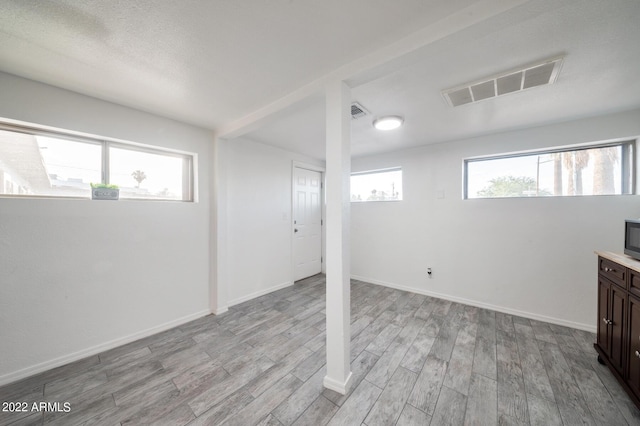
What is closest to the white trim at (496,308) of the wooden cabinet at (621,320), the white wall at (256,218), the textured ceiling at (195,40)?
the wooden cabinet at (621,320)

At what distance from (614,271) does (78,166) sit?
4.96 meters

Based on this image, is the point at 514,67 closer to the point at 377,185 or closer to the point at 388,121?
the point at 388,121

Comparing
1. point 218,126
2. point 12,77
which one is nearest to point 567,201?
point 218,126

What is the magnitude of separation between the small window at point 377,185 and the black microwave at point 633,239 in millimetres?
2372

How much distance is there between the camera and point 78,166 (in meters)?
2.09

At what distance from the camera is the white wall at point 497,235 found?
2.44m

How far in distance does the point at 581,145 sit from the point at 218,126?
4.52 m

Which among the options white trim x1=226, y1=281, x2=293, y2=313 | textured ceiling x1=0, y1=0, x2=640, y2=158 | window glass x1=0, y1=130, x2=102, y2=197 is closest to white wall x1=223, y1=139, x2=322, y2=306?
white trim x1=226, y1=281, x2=293, y2=313

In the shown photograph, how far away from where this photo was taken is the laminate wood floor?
1420 mm

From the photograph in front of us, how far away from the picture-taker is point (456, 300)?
3230mm

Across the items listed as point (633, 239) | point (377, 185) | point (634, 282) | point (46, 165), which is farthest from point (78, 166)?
point (633, 239)

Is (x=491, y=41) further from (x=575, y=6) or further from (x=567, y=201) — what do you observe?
(x=567, y=201)

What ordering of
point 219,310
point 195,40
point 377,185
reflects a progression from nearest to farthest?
point 195,40
point 219,310
point 377,185

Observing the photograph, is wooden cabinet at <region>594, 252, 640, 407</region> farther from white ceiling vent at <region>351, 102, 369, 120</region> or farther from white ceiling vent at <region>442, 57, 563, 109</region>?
white ceiling vent at <region>351, 102, 369, 120</region>
